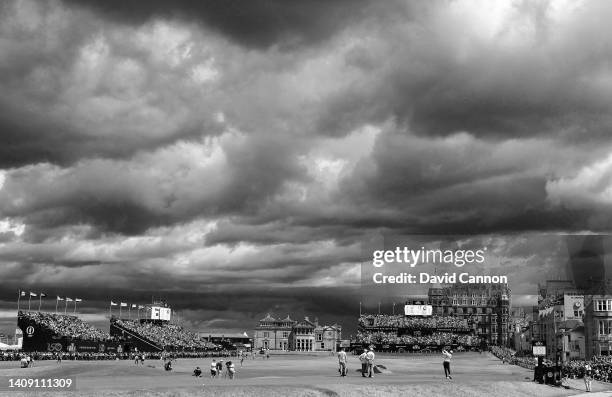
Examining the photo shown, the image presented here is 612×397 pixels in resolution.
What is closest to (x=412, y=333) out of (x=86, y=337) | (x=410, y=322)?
(x=410, y=322)

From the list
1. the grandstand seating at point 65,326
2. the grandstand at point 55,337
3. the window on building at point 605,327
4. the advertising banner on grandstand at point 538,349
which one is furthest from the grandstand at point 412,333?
the advertising banner on grandstand at point 538,349

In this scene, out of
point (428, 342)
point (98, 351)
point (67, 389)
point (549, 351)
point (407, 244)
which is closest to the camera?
point (67, 389)

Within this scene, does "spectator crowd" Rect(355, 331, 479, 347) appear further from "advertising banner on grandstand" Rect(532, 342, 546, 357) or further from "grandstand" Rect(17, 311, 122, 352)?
"advertising banner on grandstand" Rect(532, 342, 546, 357)

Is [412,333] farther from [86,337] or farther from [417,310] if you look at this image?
[86,337]

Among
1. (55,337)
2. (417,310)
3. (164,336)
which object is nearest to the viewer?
(55,337)

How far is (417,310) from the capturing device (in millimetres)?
189750

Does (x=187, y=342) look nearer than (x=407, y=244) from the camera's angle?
No

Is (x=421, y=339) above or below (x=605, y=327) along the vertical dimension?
below

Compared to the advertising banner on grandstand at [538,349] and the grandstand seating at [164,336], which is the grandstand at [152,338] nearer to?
the grandstand seating at [164,336]

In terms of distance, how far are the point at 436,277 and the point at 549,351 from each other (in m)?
63.9

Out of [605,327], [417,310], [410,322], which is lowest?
[605,327]

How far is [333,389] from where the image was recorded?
43.2m

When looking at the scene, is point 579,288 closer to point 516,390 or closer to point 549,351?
point 549,351

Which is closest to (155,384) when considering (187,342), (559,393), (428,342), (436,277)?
(559,393)
